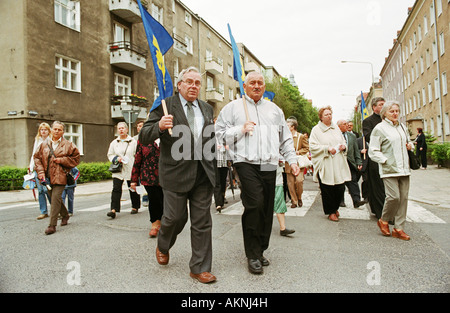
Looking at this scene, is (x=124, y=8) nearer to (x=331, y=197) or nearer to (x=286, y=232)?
(x=331, y=197)

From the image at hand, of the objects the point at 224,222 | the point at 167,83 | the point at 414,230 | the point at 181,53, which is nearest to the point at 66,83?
the point at 181,53

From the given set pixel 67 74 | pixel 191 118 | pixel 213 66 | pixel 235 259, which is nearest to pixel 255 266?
pixel 235 259

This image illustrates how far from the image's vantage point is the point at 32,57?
52.8 ft

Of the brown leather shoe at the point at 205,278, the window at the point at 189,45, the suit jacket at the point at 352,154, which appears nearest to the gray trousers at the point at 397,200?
the suit jacket at the point at 352,154

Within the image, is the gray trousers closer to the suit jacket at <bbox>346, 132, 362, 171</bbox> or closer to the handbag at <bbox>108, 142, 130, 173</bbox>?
the suit jacket at <bbox>346, 132, 362, 171</bbox>

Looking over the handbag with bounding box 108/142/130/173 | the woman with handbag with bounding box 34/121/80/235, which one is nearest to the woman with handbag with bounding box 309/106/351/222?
the handbag with bounding box 108/142/130/173

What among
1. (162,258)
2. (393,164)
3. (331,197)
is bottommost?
(162,258)

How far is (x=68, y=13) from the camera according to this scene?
1853cm

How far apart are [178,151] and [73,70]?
18088mm

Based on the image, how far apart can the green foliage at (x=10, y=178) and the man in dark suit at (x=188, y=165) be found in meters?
12.7

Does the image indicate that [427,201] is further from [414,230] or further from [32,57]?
[32,57]

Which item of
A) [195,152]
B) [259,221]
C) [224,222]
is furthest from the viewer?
[224,222]

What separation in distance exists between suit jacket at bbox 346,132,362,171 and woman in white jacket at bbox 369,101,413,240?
215cm
